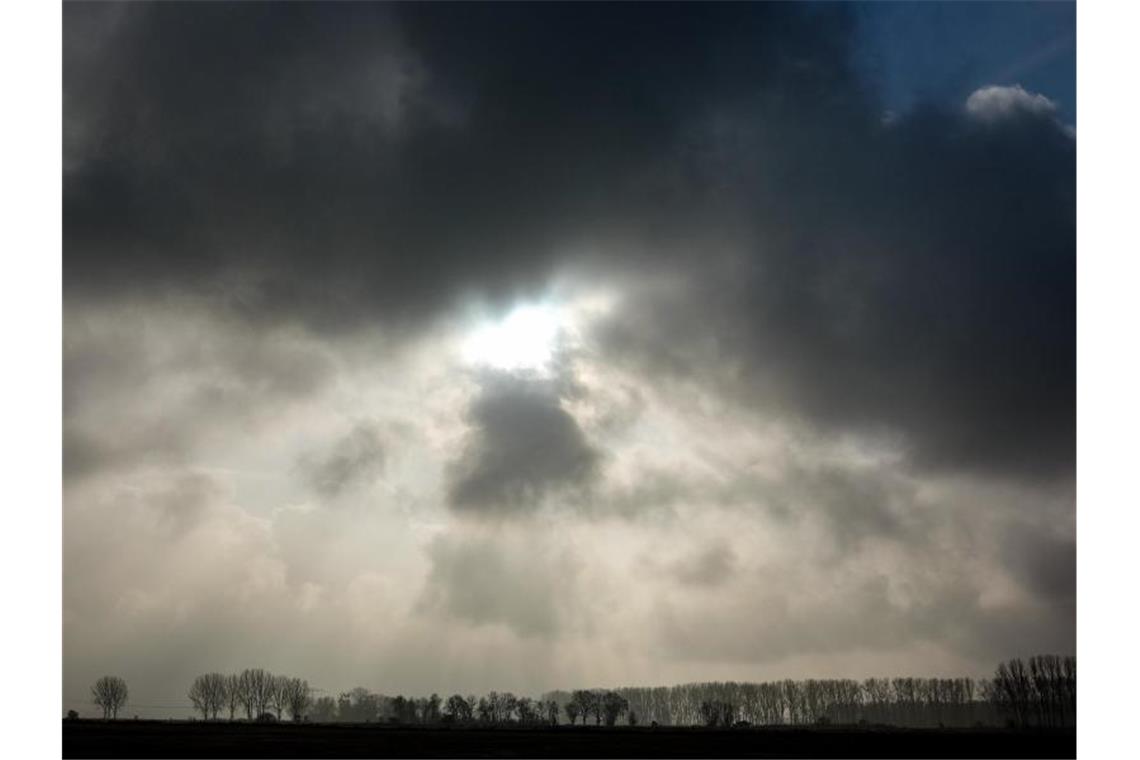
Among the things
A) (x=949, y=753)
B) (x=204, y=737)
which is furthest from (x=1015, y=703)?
(x=204, y=737)

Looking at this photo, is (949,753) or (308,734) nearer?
(949,753)

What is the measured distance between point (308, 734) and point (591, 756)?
33.8 metres

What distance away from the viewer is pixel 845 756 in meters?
78.0
